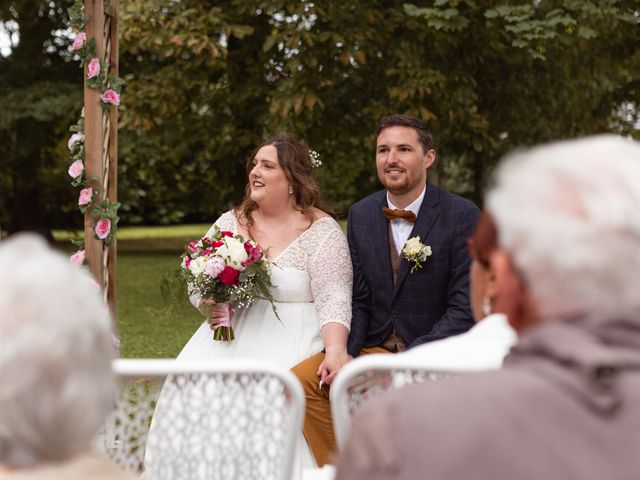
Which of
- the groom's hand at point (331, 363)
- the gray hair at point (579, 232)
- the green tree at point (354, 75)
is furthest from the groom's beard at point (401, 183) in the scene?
the green tree at point (354, 75)

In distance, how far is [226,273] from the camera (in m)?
4.26

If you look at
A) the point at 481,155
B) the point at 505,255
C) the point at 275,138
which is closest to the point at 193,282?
the point at 275,138

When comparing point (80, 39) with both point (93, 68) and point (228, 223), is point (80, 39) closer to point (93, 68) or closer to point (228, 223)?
point (93, 68)

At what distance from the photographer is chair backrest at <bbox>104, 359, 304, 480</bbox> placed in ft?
6.88

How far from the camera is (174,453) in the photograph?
221 centimetres

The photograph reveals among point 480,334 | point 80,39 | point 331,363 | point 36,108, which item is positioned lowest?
point 331,363

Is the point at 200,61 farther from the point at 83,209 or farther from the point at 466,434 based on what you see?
the point at 466,434

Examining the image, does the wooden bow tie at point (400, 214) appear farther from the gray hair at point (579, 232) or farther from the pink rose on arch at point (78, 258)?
the gray hair at point (579, 232)

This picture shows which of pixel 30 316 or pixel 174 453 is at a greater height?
pixel 30 316

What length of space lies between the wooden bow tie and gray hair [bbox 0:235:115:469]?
3121 millimetres

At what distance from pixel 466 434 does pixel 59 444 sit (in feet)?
2.04

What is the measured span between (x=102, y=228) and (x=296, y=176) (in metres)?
1.01

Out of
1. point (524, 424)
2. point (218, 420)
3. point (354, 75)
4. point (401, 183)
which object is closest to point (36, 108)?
point (354, 75)

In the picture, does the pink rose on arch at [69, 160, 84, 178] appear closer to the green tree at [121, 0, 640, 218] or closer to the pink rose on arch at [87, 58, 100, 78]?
the pink rose on arch at [87, 58, 100, 78]
